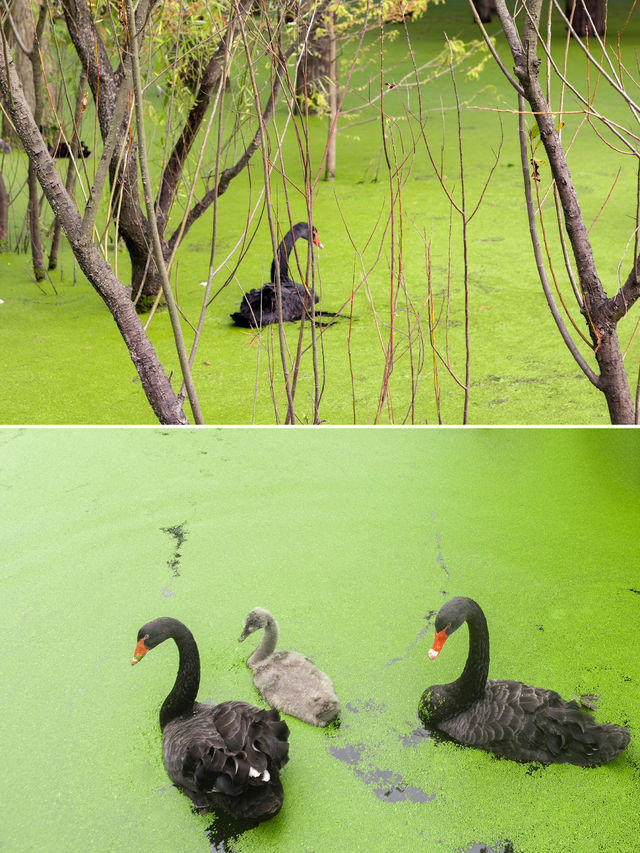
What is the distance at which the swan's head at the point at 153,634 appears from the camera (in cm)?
107

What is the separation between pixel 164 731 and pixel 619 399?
34.8 inches

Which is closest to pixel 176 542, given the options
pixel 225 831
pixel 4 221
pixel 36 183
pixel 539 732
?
pixel 225 831

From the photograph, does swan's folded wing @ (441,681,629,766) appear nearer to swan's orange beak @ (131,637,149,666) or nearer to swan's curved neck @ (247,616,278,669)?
swan's curved neck @ (247,616,278,669)

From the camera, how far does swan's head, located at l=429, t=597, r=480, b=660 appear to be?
109 centimetres

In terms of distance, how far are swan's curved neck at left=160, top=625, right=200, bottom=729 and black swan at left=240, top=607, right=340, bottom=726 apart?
77 millimetres

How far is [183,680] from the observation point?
1043mm

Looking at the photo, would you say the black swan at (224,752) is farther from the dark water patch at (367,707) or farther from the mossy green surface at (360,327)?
the mossy green surface at (360,327)

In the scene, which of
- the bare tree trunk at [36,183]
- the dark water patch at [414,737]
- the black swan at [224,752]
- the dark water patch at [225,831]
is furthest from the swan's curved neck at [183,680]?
the bare tree trunk at [36,183]

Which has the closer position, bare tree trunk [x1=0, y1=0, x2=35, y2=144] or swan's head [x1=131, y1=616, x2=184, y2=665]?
swan's head [x1=131, y1=616, x2=184, y2=665]

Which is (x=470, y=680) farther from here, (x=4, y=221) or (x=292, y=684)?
(x=4, y=221)

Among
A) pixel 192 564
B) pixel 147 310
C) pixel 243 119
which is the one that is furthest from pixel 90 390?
pixel 192 564

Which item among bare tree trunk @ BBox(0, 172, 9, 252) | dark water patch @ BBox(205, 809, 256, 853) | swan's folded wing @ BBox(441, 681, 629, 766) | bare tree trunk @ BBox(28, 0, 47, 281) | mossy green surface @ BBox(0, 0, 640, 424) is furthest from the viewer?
bare tree trunk @ BBox(0, 172, 9, 252)

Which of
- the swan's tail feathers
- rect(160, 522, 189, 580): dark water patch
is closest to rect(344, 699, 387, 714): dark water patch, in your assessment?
the swan's tail feathers

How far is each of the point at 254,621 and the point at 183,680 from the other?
0.46 ft
